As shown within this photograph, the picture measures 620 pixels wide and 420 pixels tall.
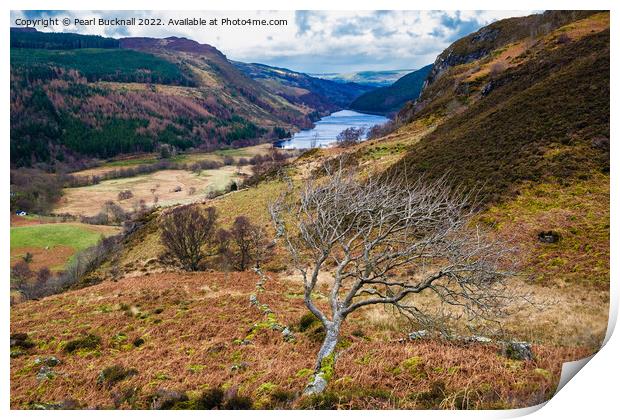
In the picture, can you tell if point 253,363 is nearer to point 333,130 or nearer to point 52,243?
point 52,243

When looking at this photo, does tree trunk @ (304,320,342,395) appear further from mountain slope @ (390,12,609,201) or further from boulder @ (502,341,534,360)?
mountain slope @ (390,12,609,201)

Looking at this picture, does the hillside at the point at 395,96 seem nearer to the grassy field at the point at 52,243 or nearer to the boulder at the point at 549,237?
the grassy field at the point at 52,243

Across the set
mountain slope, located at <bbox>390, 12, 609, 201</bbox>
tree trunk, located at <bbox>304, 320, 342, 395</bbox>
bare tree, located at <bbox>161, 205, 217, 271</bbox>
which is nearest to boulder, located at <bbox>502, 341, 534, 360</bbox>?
tree trunk, located at <bbox>304, 320, 342, 395</bbox>

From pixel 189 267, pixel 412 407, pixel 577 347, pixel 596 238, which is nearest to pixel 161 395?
pixel 412 407

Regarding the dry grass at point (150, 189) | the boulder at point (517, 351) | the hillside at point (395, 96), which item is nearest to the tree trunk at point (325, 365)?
the boulder at point (517, 351)

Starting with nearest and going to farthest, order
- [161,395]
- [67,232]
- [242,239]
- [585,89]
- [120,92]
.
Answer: [161,395], [585,89], [242,239], [67,232], [120,92]

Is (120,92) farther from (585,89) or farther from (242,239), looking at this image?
(585,89)
